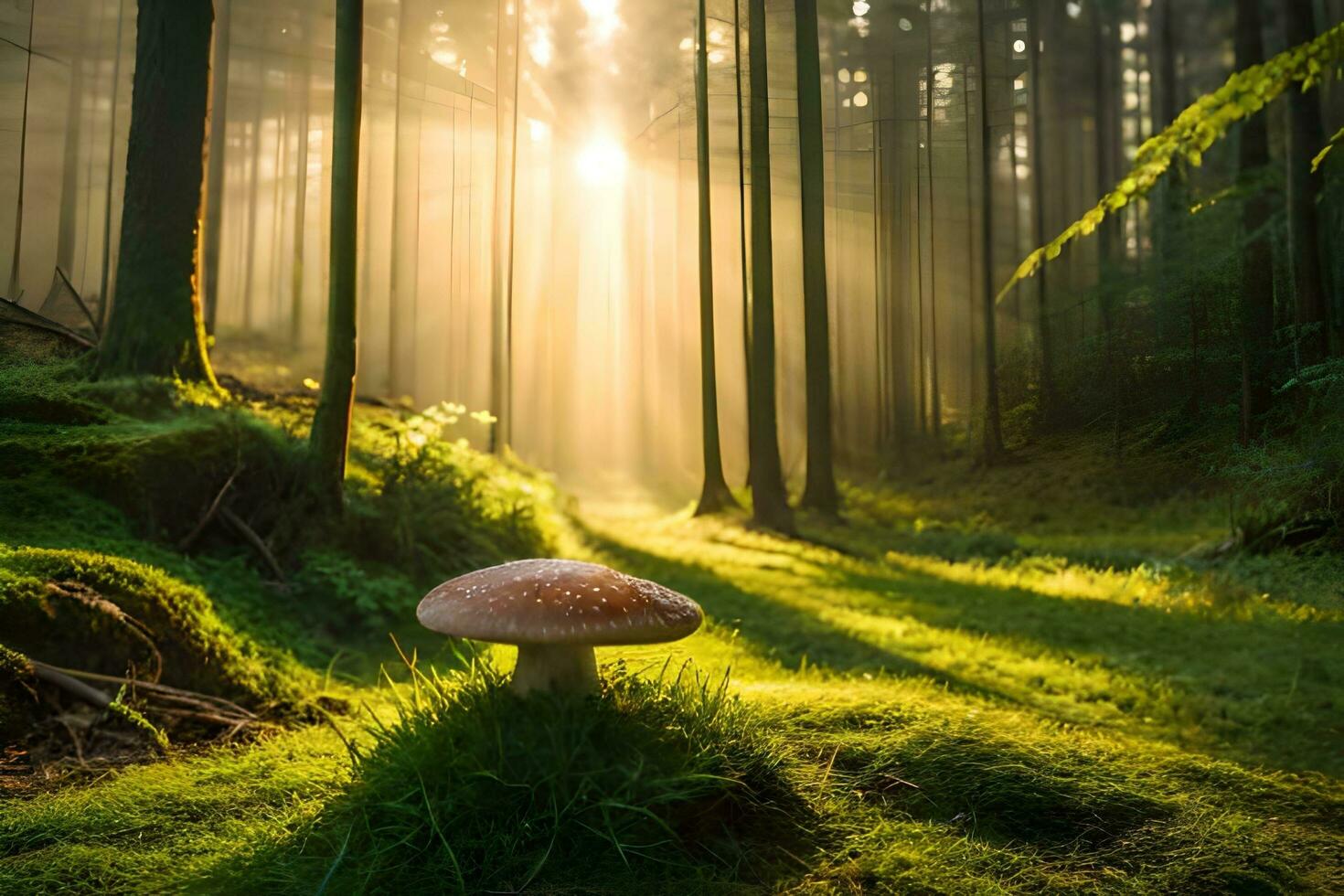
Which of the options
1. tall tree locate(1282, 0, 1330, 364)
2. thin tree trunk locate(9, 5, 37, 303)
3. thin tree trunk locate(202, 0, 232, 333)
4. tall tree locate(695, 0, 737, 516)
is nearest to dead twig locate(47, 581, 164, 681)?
thin tree trunk locate(9, 5, 37, 303)

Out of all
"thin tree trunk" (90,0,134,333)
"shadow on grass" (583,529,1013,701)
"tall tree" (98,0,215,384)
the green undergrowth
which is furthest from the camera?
"tall tree" (98,0,215,384)

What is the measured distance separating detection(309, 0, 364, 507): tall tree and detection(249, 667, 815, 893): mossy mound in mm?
2856

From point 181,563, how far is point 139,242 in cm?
162

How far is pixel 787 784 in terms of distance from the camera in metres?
2.00

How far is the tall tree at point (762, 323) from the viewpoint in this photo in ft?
13.8

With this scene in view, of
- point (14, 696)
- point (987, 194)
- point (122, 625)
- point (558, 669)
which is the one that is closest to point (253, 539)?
point (122, 625)

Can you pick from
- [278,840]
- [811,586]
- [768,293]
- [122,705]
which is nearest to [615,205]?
[768,293]

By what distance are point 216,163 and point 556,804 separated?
5973 millimetres

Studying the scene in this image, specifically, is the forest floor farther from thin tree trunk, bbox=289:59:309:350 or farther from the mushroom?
thin tree trunk, bbox=289:59:309:350

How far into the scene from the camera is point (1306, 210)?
7.59 ft

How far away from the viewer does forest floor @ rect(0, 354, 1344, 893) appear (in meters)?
1.71

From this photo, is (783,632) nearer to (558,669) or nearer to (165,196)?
(558,669)

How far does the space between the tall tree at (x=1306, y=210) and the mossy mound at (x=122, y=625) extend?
359cm

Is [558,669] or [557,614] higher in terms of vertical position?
[557,614]
